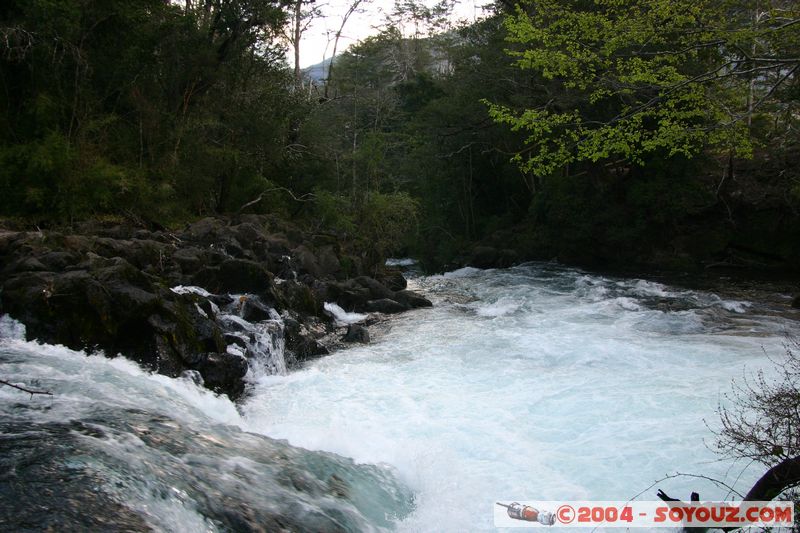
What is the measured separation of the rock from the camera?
424 inches

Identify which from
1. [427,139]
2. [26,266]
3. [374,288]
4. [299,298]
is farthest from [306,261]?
[427,139]

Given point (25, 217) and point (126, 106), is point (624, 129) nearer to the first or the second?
point (25, 217)

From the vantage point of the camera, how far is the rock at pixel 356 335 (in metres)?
10.8

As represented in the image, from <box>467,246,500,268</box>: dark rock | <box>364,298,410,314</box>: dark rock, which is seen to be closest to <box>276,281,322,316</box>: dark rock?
<box>364,298,410,314</box>: dark rock

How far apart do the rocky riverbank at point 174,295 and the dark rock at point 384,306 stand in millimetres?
23

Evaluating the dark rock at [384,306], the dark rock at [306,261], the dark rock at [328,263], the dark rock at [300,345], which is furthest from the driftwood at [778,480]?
the dark rock at [328,263]

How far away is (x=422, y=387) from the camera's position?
8.05 m

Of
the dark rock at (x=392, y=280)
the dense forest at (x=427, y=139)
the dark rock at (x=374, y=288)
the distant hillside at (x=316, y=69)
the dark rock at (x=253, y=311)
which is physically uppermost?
the distant hillside at (x=316, y=69)

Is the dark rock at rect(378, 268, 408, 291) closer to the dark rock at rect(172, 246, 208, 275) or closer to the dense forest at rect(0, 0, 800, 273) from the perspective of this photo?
the dense forest at rect(0, 0, 800, 273)

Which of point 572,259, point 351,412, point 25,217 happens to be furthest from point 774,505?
point 572,259

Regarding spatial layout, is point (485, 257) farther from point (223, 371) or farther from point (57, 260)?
point (57, 260)

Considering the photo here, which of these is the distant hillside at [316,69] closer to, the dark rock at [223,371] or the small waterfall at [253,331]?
the small waterfall at [253,331]

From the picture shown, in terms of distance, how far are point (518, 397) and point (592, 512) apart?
257cm

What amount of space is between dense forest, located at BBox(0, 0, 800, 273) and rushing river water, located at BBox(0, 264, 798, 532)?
301 centimetres
